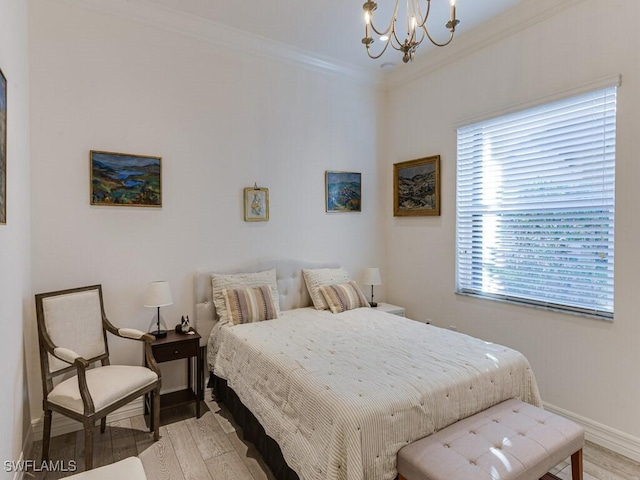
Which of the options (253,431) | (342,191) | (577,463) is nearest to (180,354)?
(253,431)

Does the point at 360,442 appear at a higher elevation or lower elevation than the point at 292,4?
lower

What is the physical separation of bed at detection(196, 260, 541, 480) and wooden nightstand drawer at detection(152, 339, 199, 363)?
0.21m

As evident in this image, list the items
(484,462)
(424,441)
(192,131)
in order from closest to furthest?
1. (484,462)
2. (424,441)
3. (192,131)

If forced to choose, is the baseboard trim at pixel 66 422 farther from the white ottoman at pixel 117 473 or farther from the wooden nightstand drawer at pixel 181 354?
the white ottoman at pixel 117 473

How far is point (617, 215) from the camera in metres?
2.51

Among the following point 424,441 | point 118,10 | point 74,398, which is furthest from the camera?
point 118,10

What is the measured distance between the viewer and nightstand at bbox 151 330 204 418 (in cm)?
278

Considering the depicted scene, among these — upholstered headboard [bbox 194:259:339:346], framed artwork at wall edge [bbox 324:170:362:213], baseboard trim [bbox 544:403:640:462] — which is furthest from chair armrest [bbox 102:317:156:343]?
baseboard trim [bbox 544:403:640:462]

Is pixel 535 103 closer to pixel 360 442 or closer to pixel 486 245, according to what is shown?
pixel 486 245

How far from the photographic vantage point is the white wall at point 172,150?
2.69m

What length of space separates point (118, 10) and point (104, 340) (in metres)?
2.58

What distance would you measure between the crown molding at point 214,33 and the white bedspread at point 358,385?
2588 mm

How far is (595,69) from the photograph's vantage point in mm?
2607

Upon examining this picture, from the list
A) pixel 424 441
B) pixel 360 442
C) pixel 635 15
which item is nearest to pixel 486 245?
pixel 635 15
